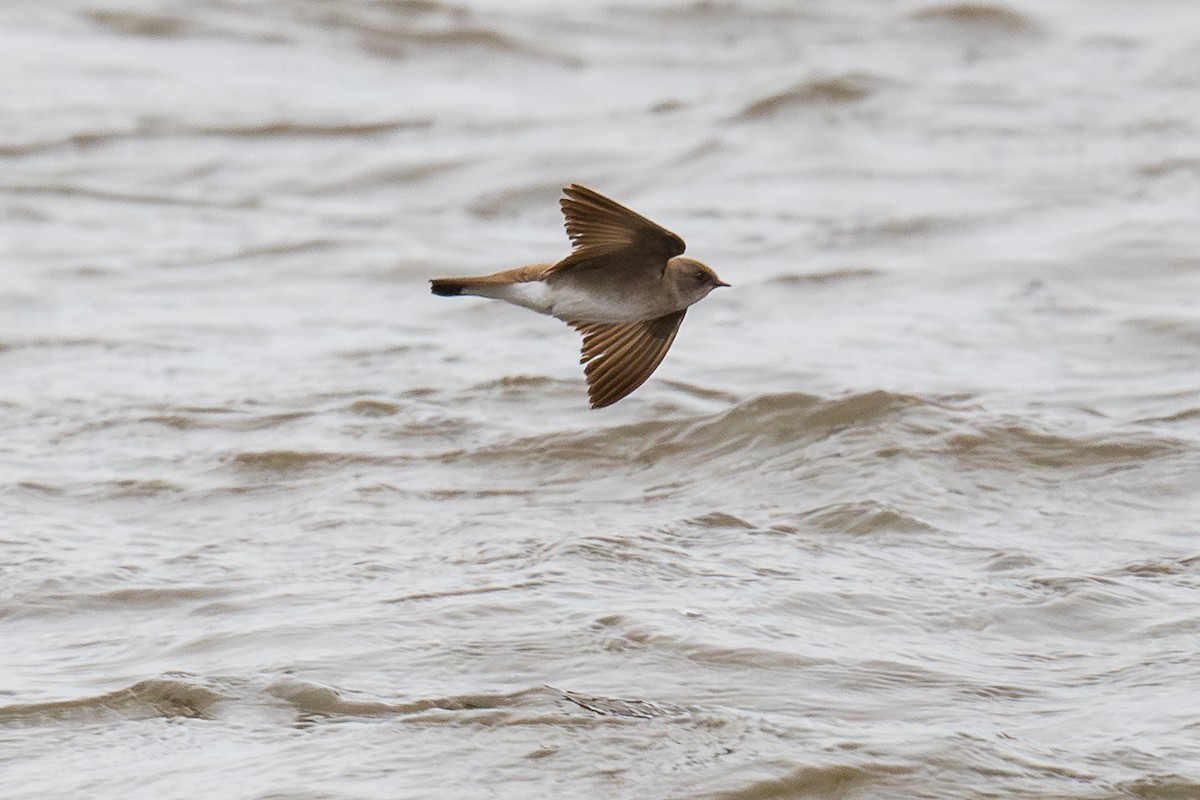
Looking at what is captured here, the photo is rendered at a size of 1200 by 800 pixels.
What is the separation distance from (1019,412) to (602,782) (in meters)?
3.62

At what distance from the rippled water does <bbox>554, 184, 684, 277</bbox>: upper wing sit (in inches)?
45.2

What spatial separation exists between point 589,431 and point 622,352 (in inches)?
98.5

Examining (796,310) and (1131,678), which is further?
(796,310)

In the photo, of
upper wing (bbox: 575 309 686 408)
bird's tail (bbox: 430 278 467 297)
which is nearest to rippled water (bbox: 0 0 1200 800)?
upper wing (bbox: 575 309 686 408)

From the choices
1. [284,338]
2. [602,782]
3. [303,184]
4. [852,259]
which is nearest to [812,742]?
[602,782]

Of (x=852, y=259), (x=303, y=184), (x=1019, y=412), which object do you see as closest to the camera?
(x=1019, y=412)

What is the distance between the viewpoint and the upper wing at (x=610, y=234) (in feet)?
18.1

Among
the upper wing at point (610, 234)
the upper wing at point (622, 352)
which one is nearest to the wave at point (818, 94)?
the upper wing at point (622, 352)

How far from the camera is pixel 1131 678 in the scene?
6082 mm

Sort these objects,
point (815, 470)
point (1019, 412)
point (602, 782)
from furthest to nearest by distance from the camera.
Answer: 1. point (1019, 412)
2. point (815, 470)
3. point (602, 782)

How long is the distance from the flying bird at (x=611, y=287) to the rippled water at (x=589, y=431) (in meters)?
0.80

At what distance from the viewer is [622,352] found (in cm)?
605

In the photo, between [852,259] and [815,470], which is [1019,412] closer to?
[815,470]

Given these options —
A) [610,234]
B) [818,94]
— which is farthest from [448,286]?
[818,94]
